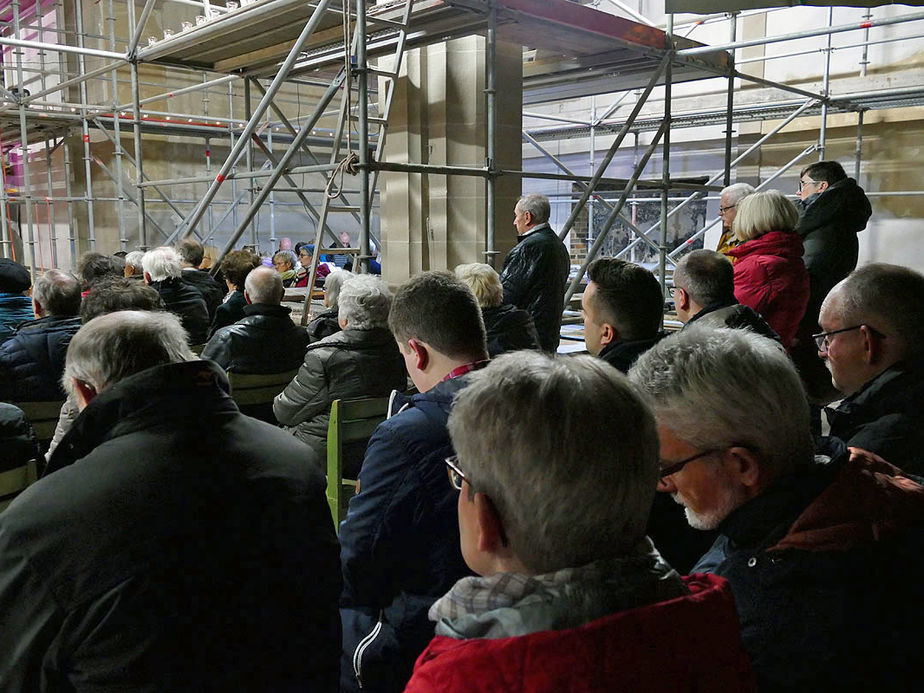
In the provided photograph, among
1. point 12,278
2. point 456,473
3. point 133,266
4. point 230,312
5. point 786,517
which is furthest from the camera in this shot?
point 133,266

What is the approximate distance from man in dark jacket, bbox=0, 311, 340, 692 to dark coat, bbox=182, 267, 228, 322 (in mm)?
4195

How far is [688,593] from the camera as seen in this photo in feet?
3.26

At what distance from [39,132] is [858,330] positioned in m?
12.8

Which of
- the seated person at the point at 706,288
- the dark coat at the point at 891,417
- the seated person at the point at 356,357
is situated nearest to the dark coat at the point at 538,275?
the seated person at the point at 356,357

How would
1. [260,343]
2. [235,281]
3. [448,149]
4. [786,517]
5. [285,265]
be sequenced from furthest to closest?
[285,265] → [448,149] → [235,281] → [260,343] → [786,517]

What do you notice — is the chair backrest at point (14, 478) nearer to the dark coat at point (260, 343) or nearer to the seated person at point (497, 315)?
the dark coat at point (260, 343)

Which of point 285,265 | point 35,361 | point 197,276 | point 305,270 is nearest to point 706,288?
point 35,361

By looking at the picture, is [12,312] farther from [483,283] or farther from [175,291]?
[483,283]

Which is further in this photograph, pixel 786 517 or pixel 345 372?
pixel 345 372

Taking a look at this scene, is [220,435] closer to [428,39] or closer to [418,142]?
[428,39]

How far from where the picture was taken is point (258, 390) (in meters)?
4.02

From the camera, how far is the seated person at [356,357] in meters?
3.38

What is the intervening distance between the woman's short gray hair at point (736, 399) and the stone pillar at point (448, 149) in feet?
17.3

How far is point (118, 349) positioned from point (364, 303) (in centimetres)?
171
